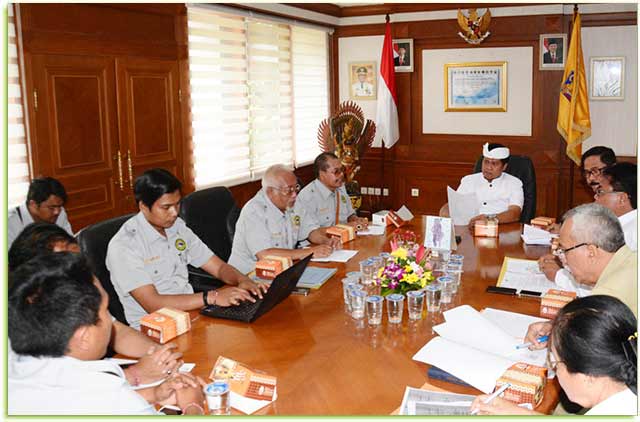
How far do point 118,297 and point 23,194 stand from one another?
5.03ft

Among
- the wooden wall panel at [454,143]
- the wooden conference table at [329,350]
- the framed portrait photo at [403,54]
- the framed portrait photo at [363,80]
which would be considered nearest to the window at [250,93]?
the framed portrait photo at [363,80]

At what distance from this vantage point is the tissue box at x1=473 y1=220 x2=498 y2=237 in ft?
11.7

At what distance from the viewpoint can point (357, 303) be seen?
7.38 feet

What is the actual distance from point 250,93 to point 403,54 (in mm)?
1950

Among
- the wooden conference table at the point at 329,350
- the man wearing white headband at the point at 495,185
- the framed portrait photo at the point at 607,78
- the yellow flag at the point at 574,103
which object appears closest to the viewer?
the wooden conference table at the point at 329,350

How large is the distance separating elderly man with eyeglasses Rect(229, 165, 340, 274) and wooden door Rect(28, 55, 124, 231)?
4.78 feet

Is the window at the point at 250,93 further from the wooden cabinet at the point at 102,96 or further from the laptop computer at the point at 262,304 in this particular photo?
the laptop computer at the point at 262,304

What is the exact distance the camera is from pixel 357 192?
6.37m

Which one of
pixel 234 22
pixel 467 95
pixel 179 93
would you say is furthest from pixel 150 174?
pixel 467 95

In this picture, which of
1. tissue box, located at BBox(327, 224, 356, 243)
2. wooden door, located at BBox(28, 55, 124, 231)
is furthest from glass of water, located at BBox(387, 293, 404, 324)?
wooden door, located at BBox(28, 55, 124, 231)

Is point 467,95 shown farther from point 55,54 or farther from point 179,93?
point 55,54

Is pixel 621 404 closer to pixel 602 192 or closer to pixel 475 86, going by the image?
pixel 602 192

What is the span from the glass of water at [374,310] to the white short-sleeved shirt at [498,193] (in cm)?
233

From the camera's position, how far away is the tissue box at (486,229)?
11.7 ft
